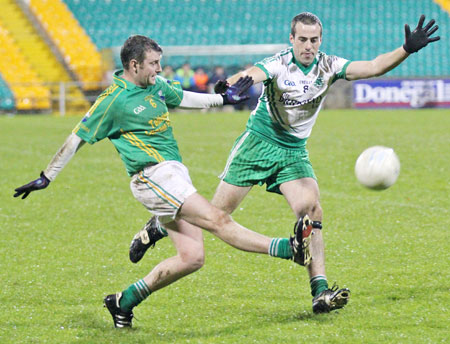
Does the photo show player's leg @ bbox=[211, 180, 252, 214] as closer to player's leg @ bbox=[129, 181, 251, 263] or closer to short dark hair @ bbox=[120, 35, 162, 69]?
player's leg @ bbox=[129, 181, 251, 263]

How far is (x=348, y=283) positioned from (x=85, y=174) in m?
6.94

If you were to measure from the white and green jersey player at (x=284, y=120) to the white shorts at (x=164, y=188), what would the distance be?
0.85 m

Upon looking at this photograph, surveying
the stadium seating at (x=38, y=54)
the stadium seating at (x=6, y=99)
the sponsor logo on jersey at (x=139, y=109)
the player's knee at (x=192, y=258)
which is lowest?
the stadium seating at (x=6, y=99)

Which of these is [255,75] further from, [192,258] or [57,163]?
[57,163]

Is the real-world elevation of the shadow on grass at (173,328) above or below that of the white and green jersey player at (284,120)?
below

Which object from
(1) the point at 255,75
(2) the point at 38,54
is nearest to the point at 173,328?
(1) the point at 255,75

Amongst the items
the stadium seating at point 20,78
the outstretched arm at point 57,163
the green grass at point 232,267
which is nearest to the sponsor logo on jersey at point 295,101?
the green grass at point 232,267

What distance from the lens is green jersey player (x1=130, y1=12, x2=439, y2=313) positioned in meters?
5.42

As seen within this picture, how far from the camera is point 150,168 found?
4938 mm

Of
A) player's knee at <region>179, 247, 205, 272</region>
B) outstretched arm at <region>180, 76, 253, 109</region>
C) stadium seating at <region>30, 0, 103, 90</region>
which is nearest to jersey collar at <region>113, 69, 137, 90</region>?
outstretched arm at <region>180, 76, 253, 109</region>

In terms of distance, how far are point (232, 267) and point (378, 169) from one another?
172 cm

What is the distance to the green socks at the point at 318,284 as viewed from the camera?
5301 millimetres

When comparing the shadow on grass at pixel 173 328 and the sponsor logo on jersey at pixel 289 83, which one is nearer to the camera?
the shadow on grass at pixel 173 328

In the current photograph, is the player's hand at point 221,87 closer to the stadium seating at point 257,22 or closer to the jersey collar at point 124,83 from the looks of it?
the jersey collar at point 124,83
